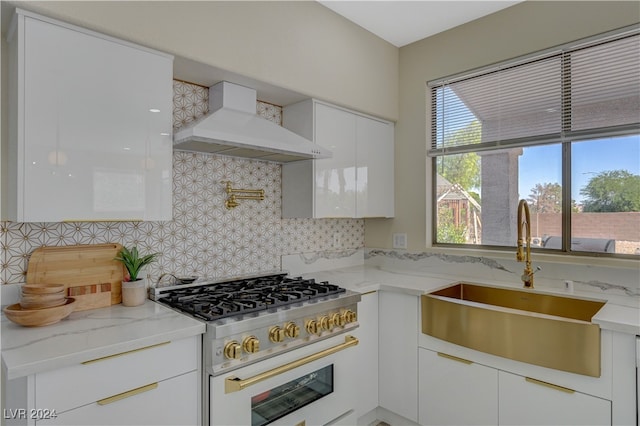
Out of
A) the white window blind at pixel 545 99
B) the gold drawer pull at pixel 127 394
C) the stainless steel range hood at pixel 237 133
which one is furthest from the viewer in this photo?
the white window blind at pixel 545 99

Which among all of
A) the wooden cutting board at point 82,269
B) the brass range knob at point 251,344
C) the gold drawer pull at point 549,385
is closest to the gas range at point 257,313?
the brass range knob at point 251,344

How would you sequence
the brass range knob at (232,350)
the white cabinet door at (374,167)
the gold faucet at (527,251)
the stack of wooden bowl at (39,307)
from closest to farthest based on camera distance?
the stack of wooden bowl at (39,307) < the brass range knob at (232,350) < the gold faucet at (527,251) < the white cabinet door at (374,167)

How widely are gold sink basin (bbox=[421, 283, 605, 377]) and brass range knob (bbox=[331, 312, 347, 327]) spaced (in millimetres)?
496

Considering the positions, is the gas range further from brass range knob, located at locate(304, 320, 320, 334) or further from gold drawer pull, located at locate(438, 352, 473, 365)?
gold drawer pull, located at locate(438, 352, 473, 365)

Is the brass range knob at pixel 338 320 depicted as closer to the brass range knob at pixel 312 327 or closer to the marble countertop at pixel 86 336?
the brass range knob at pixel 312 327

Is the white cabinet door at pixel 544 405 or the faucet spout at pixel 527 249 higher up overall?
the faucet spout at pixel 527 249

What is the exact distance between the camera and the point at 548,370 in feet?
5.67

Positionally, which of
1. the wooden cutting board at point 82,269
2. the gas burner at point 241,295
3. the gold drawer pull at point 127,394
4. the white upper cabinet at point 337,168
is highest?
the white upper cabinet at point 337,168

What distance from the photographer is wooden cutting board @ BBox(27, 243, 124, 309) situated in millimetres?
1646

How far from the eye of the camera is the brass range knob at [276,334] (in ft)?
5.60

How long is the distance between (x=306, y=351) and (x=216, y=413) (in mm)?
518

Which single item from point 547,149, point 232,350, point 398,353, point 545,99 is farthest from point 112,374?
point 545,99

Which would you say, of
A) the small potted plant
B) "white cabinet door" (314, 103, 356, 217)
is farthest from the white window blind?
the small potted plant

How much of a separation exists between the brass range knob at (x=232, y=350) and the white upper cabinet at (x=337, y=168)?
105 centimetres
